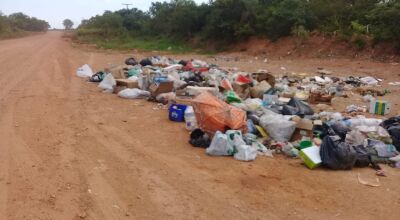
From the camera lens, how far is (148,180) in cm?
429

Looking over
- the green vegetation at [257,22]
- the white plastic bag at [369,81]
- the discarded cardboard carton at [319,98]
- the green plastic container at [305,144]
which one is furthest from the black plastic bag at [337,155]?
the green vegetation at [257,22]

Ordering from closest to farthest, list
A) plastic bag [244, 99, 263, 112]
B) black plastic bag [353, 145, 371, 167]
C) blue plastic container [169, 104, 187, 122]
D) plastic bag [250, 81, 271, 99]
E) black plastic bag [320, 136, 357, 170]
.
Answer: black plastic bag [320, 136, 357, 170]
black plastic bag [353, 145, 371, 167]
blue plastic container [169, 104, 187, 122]
plastic bag [244, 99, 263, 112]
plastic bag [250, 81, 271, 99]

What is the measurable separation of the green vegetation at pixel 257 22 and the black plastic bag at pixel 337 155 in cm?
1379

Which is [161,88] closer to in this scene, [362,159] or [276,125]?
[276,125]

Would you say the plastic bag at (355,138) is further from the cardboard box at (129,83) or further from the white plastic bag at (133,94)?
the cardboard box at (129,83)

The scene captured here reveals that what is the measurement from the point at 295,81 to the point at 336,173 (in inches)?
275

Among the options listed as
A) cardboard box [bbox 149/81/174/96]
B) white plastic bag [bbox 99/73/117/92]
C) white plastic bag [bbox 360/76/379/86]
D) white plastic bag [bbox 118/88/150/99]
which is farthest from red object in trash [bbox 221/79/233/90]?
white plastic bag [bbox 360/76/379/86]

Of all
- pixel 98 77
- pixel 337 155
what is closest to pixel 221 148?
pixel 337 155

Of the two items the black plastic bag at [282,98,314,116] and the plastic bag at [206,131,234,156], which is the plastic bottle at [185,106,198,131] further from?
the black plastic bag at [282,98,314,116]

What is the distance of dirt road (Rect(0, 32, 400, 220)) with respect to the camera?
3662mm

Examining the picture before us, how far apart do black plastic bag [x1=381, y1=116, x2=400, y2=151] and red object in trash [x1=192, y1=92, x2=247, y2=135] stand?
6.33 ft

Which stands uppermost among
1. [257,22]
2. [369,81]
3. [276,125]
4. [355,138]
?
[257,22]

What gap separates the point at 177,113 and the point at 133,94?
2.17m

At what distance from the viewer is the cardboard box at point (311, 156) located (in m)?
4.86
